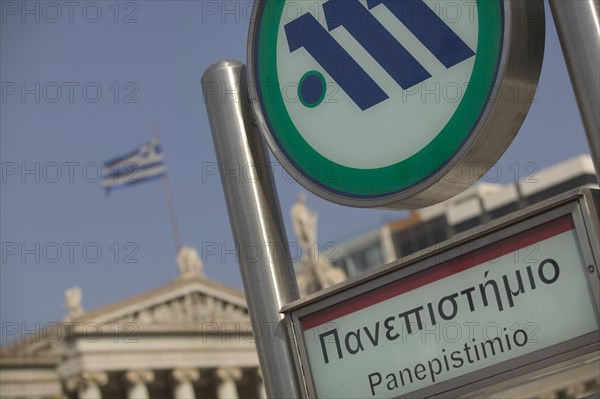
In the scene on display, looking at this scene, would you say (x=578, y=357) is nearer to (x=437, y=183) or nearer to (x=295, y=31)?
(x=437, y=183)

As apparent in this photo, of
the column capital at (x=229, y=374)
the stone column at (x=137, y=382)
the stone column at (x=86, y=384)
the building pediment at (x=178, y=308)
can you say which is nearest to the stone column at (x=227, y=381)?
the column capital at (x=229, y=374)

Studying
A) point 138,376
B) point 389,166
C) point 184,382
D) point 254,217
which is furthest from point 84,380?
point 389,166

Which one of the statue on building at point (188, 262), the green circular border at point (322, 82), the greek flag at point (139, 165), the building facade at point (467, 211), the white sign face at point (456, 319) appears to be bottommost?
the white sign face at point (456, 319)

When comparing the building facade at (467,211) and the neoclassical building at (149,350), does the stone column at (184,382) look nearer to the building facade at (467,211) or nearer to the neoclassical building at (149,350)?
the neoclassical building at (149,350)

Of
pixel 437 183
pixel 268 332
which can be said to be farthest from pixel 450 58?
pixel 268 332

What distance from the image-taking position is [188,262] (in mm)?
51812

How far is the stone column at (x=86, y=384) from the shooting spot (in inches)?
1759

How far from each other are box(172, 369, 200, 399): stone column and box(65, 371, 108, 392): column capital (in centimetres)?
387

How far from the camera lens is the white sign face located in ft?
8.52

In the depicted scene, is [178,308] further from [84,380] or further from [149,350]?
[84,380]

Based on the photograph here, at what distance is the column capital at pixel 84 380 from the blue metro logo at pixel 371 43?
42741 millimetres

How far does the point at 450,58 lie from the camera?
108 inches

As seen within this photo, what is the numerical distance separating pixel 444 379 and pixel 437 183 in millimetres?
458

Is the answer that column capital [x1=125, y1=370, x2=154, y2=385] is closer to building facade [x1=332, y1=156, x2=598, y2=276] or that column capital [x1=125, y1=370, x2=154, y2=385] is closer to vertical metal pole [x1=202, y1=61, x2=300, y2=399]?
building facade [x1=332, y1=156, x2=598, y2=276]
